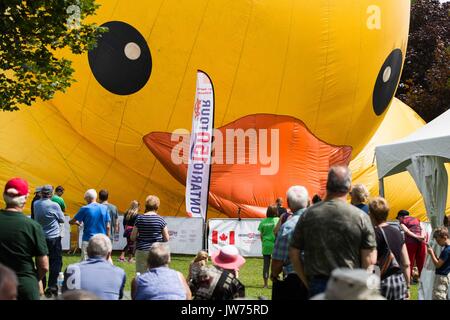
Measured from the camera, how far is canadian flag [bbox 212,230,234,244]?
51.9 feet

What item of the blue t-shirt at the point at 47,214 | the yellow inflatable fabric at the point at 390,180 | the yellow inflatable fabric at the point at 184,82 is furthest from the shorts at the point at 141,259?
the yellow inflatable fabric at the point at 390,180

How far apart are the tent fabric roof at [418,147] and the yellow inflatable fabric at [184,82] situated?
4.35 meters

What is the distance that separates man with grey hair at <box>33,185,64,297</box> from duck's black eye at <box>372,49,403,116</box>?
9.06 metres

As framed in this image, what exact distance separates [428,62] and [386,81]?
14387 mm

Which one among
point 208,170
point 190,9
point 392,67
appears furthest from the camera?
point 392,67

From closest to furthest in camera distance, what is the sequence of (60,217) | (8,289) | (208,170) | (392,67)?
1. (8,289)
2. (60,217)
3. (208,170)
4. (392,67)

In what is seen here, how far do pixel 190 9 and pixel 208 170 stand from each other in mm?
3759

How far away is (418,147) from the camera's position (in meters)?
11.4

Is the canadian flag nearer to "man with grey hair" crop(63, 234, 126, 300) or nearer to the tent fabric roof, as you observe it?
the tent fabric roof

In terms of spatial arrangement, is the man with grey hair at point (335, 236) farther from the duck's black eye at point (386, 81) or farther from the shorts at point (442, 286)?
the duck's black eye at point (386, 81)
